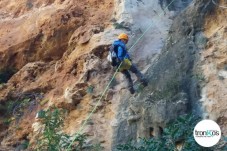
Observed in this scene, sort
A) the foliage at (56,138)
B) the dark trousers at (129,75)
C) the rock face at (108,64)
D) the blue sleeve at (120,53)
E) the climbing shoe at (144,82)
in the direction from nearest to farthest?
1. the rock face at (108,64)
2. the foliage at (56,138)
3. the blue sleeve at (120,53)
4. the climbing shoe at (144,82)
5. the dark trousers at (129,75)

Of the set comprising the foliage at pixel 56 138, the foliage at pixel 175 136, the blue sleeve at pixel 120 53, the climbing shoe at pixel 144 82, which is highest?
the blue sleeve at pixel 120 53

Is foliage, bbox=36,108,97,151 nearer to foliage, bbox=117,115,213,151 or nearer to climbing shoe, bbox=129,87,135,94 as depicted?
climbing shoe, bbox=129,87,135,94

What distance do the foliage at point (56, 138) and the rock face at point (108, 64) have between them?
0.84ft

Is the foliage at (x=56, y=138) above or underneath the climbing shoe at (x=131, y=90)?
underneath

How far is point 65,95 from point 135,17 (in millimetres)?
3050

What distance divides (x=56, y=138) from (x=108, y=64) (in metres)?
2.54

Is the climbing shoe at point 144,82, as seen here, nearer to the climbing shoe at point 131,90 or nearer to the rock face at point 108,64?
the rock face at point 108,64

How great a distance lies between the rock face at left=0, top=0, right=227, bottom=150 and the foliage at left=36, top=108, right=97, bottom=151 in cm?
26

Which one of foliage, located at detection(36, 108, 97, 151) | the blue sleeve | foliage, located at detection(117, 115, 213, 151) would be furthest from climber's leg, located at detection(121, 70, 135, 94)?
foliage, located at detection(117, 115, 213, 151)

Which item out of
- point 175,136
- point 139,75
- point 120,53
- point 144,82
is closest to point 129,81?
point 139,75

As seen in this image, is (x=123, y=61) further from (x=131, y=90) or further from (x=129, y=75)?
(x=131, y=90)

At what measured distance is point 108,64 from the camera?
1143 cm

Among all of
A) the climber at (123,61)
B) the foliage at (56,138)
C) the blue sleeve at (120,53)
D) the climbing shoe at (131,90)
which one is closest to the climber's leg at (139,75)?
the climber at (123,61)

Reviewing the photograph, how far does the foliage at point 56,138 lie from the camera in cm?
965
